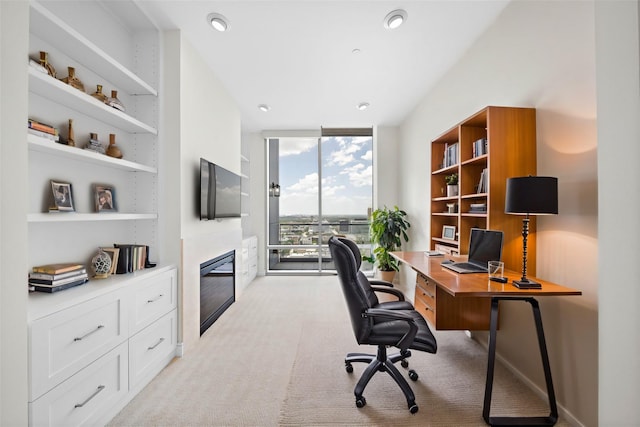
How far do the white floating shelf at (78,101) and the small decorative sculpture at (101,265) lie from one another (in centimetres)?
98

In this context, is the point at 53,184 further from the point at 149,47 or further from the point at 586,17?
the point at 586,17

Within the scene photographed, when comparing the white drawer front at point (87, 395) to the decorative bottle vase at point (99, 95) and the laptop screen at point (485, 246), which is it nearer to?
the decorative bottle vase at point (99, 95)

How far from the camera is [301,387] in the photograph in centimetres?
198

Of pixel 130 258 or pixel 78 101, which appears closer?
pixel 78 101

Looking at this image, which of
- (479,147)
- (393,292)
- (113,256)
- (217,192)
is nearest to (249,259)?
(217,192)

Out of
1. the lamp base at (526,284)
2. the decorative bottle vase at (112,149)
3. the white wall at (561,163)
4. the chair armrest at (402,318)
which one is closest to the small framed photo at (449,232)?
the white wall at (561,163)

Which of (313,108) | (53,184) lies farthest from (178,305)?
(313,108)

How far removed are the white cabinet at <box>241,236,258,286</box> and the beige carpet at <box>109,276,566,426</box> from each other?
1.62 m

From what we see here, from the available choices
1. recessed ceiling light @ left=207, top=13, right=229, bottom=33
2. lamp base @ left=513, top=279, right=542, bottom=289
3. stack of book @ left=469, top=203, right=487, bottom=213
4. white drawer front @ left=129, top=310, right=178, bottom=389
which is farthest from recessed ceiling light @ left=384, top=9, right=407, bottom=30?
white drawer front @ left=129, top=310, right=178, bottom=389

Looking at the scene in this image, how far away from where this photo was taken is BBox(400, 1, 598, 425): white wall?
4.98ft

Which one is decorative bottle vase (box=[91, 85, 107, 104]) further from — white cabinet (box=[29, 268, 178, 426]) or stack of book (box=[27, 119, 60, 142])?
white cabinet (box=[29, 268, 178, 426])

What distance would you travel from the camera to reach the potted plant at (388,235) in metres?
4.48

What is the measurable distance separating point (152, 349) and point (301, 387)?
3.77 feet

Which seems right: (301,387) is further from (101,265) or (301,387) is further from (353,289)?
(101,265)
